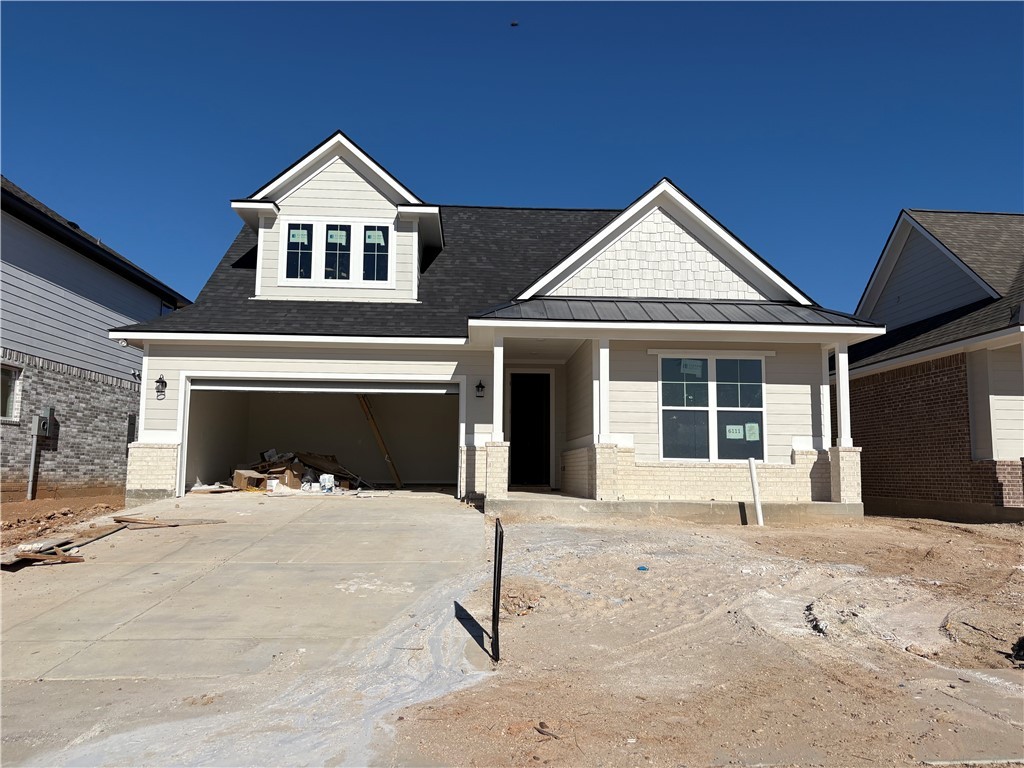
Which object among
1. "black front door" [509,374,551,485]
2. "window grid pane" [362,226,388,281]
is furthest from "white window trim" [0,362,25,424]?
"black front door" [509,374,551,485]

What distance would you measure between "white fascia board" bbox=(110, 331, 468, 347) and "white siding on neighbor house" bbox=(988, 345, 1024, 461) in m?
9.67

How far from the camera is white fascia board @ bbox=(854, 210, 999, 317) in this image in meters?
15.9

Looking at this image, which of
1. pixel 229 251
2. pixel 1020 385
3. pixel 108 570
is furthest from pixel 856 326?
pixel 229 251

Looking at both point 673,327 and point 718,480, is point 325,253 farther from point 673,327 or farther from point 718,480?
point 718,480

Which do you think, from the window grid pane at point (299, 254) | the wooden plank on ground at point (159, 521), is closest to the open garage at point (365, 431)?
the window grid pane at point (299, 254)

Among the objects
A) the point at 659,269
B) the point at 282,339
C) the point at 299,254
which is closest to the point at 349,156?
the point at 299,254

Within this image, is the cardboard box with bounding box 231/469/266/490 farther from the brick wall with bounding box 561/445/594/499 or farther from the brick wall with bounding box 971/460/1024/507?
the brick wall with bounding box 971/460/1024/507

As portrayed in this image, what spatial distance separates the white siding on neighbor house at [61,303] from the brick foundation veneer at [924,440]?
17.9m

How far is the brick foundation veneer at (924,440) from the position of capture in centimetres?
1312

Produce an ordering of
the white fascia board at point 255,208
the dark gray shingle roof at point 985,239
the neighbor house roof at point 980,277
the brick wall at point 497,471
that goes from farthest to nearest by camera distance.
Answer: the white fascia board at point 255,208 → the dark gray shingle roof at point 985,239 → the neighbor house roof at point 980,277 → the brick wall at point 497,471

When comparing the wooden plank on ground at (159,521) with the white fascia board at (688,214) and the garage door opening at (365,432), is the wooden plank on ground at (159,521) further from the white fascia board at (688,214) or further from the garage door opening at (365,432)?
the garage door opening at (365,432)

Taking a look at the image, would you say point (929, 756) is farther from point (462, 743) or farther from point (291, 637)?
point (291, 637)

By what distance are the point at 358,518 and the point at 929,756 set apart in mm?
8816

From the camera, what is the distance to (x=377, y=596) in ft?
23.4
